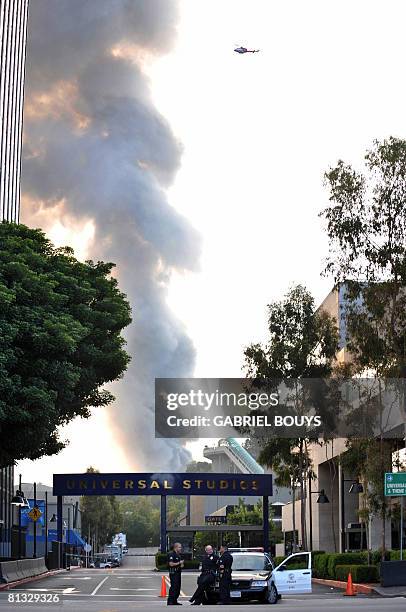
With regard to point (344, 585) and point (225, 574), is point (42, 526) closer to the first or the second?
point (344, 585)

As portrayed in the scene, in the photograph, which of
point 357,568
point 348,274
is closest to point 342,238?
point 348,274

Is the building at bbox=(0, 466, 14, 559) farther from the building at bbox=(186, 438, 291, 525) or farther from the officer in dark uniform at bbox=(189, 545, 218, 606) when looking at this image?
the building at bbox=(186, 438, 291, 525)

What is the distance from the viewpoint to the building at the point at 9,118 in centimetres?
7833

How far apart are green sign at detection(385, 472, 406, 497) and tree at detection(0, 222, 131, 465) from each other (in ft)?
47.4

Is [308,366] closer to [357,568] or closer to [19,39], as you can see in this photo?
[357,568]

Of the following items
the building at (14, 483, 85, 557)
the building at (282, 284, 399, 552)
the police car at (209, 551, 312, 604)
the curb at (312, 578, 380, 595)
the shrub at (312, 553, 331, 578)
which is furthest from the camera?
the building at (14, 483, 85, 557)

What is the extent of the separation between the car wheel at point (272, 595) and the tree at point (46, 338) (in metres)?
13.4

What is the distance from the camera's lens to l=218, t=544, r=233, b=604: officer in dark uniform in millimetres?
31078

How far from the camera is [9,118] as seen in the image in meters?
82.6

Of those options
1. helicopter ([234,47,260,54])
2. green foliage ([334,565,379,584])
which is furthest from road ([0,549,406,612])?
helicopter ([234,47,260,54])

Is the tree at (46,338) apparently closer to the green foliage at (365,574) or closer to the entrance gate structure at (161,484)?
the green foliage at (365,574)

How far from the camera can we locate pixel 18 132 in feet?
293

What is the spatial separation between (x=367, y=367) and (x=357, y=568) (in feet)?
27.5

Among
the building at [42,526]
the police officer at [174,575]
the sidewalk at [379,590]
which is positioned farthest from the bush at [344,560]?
the building at [42,526]
